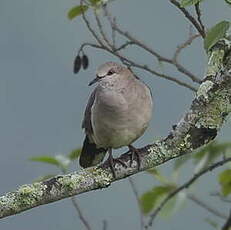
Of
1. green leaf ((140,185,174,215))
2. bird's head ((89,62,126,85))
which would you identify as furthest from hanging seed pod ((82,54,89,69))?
green leaf ((140,185,174,215))

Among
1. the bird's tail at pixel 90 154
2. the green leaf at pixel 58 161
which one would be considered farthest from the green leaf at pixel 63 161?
the bird's tail at pixel 90 154

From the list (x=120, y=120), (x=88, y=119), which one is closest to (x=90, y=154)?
(x=88, y=119)

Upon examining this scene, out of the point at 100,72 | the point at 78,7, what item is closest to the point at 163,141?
the point at 100,72

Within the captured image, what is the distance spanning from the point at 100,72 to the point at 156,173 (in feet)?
1.70

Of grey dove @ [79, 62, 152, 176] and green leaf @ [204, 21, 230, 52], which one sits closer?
green leaf @ [204, 21, 230, 52]

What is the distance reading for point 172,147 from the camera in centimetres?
233

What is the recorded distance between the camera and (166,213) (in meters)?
3.10

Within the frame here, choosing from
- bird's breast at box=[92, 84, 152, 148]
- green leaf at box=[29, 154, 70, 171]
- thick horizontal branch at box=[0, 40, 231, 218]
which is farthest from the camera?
green leaf at box=[29, 154, 70, 171]

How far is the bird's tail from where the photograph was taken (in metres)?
3.17

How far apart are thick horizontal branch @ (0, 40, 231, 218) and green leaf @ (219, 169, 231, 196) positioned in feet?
2.29

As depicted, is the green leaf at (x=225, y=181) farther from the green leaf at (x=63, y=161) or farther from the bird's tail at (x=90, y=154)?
the green leaf at (x=63, y=161)

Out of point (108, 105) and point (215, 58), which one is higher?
point (108, 105)

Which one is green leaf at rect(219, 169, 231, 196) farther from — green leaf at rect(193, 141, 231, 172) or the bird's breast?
the bird's breast

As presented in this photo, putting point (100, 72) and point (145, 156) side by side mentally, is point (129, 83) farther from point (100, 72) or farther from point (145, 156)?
point (145, 156)
